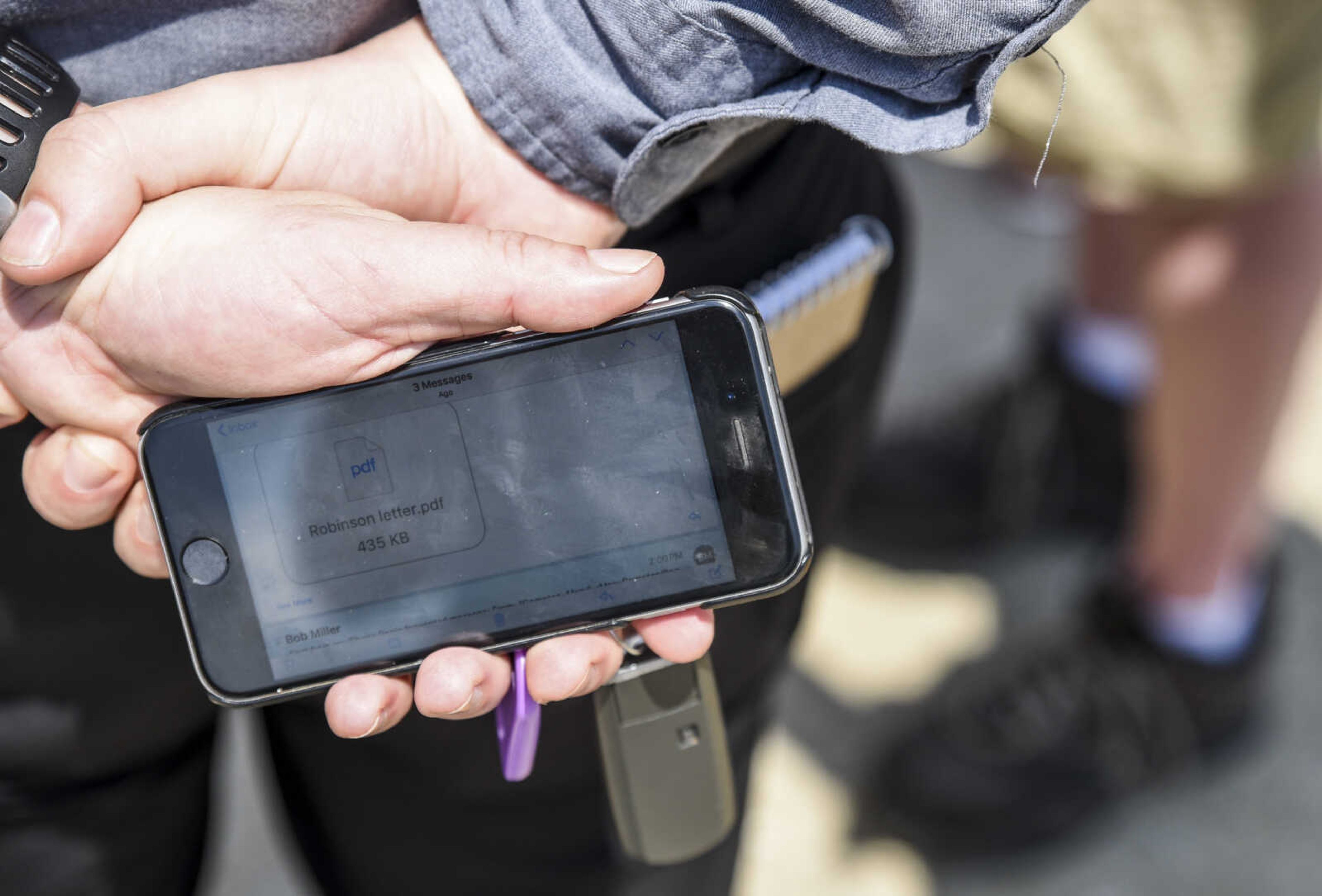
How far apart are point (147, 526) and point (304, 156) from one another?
0.73ft

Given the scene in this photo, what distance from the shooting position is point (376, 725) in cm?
57

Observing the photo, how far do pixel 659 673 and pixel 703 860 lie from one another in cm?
19

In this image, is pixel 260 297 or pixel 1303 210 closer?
pixel 260 297

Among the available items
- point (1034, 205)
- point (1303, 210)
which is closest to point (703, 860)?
point (1303, 210)

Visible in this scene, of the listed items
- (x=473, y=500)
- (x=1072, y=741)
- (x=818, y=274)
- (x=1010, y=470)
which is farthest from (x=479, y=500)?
(x=1010, y=470)

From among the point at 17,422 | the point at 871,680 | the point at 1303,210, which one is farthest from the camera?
the point at 871,680

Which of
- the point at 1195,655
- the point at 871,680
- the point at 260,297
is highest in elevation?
the point at 260,297

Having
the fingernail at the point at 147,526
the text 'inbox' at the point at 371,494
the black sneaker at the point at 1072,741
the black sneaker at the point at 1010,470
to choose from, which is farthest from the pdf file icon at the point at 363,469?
the black sneaker at the point at 1010,470

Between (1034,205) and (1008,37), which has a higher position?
(1008,37)

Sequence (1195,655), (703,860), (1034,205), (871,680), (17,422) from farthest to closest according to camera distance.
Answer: (1034,205) < (871,680) < (1195,655) < (703,860) < (17,422)

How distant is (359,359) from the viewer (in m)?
0.58

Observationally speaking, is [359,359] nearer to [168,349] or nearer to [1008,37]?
[168,349]

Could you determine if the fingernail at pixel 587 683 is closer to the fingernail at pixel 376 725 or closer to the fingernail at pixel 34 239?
the fingernail at pixel 376 725

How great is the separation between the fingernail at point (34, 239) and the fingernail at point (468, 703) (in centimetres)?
29
